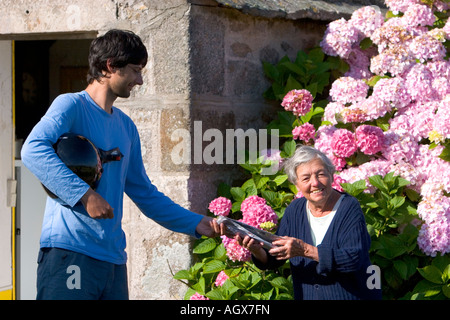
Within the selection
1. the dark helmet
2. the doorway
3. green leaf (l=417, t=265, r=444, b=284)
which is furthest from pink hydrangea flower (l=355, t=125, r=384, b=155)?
the doorway

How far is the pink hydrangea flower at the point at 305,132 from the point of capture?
4543 millimetres

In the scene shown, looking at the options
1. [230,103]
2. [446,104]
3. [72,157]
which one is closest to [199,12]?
[230,103]

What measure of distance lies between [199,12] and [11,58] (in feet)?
5.05

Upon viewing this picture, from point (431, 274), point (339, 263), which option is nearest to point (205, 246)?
point (431, 274)

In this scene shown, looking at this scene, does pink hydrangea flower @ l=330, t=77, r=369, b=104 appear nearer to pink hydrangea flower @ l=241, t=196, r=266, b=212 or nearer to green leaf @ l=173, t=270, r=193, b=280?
pink hydrangea flower @ l=241, t=196, r=266, b=212

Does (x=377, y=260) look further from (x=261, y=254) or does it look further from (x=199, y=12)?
(x=199, y=12)

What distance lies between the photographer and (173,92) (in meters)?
4.39

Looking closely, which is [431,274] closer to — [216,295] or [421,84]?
[216,295]

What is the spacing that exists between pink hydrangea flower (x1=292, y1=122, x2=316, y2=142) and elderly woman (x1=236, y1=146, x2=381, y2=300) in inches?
43.9

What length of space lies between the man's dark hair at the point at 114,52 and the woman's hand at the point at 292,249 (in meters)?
0.89

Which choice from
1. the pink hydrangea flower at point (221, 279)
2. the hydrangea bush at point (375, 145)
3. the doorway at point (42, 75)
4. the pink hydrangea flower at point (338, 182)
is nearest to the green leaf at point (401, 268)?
the hydrangea bush at point (375, 145)

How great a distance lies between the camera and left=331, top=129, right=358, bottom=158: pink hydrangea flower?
14.4ft

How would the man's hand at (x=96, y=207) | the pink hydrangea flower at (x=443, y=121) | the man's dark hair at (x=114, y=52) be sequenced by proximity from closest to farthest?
the man's hand at (x=96, y=207), the man's dark hair at (x=114, y=52), the pink hydrangea flower at (x=443, y=121)

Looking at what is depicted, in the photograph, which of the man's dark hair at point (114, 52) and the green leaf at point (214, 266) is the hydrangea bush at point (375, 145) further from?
the man's dark hair at point (114, 52)
